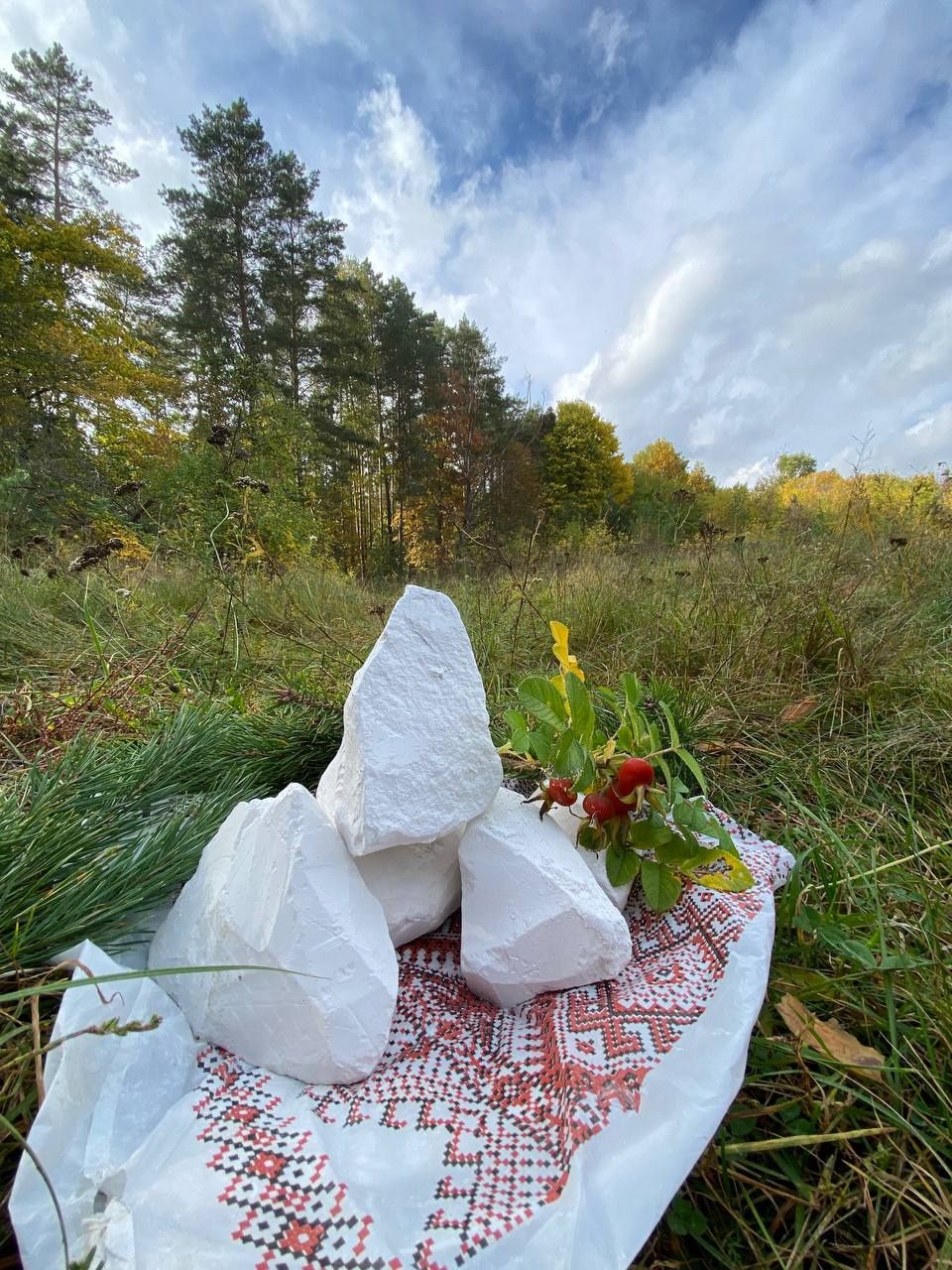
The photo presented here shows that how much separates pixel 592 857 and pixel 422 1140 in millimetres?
372

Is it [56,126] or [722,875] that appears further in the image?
[56,126]

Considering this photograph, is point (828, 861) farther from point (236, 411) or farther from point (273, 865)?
point (236, 411)

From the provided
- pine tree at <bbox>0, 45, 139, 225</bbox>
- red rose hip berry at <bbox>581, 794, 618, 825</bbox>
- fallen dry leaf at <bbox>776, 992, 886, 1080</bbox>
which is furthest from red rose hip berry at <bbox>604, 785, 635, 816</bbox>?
pine tree at <bbox>0, 45, 139, 225</bbox>

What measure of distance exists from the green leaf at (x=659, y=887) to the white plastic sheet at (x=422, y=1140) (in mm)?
63

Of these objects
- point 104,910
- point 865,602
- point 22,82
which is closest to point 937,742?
point 865,602

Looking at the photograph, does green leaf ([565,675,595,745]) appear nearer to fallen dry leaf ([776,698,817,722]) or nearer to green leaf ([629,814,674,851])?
green leaf ([629,814,674,851])

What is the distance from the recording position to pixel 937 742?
1.12 m

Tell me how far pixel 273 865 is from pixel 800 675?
1.44 meters

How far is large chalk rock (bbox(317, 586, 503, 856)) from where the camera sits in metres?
0.60

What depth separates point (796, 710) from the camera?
4.14 ft

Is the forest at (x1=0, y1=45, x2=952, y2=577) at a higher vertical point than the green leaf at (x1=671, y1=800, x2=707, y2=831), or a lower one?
higher

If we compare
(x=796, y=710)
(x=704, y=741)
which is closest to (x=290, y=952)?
(x=704, y=741)

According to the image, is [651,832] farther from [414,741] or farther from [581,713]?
→ [414,741]

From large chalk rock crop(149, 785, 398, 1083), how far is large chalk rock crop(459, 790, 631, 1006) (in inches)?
4.7
